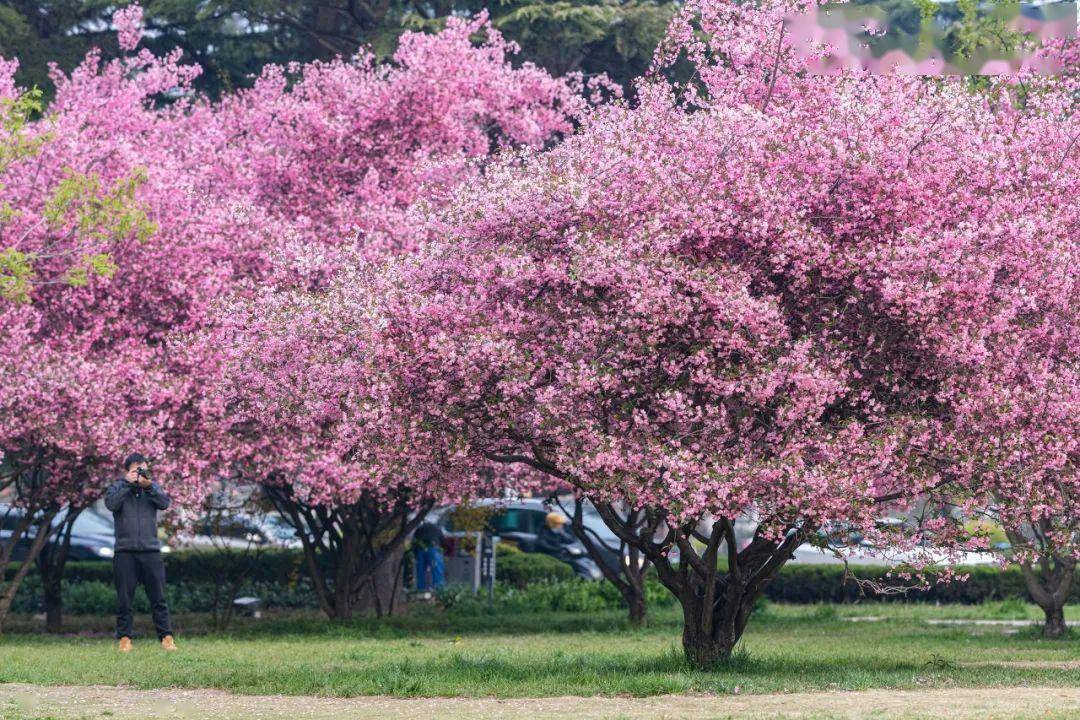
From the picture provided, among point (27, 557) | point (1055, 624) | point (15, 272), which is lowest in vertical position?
point (1055, 624)

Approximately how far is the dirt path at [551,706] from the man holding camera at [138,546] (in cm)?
370

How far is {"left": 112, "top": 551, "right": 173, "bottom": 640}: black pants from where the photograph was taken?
15.4 m

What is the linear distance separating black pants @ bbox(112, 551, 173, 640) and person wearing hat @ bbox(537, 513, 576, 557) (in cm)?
1478

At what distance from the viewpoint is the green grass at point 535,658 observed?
459 inches

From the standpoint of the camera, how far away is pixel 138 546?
15.3 metres

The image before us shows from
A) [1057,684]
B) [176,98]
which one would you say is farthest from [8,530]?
[1057,684]

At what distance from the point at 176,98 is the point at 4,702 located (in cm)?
2069

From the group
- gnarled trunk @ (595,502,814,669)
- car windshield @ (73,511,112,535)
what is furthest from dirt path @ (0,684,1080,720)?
car windshield @ (73,511,112,535)

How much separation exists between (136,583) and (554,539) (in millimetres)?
15303

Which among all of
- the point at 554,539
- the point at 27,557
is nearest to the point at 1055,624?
the point at 27,557

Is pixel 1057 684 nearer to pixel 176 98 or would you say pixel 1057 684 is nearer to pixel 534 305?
pixel 534 305

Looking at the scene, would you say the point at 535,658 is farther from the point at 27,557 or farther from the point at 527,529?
the point at 527,529

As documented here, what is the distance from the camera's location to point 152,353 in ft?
57.9

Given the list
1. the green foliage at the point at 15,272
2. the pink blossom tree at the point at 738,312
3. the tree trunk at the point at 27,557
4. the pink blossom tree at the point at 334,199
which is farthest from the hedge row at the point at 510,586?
the pink blossom tree at the point at 738,312
